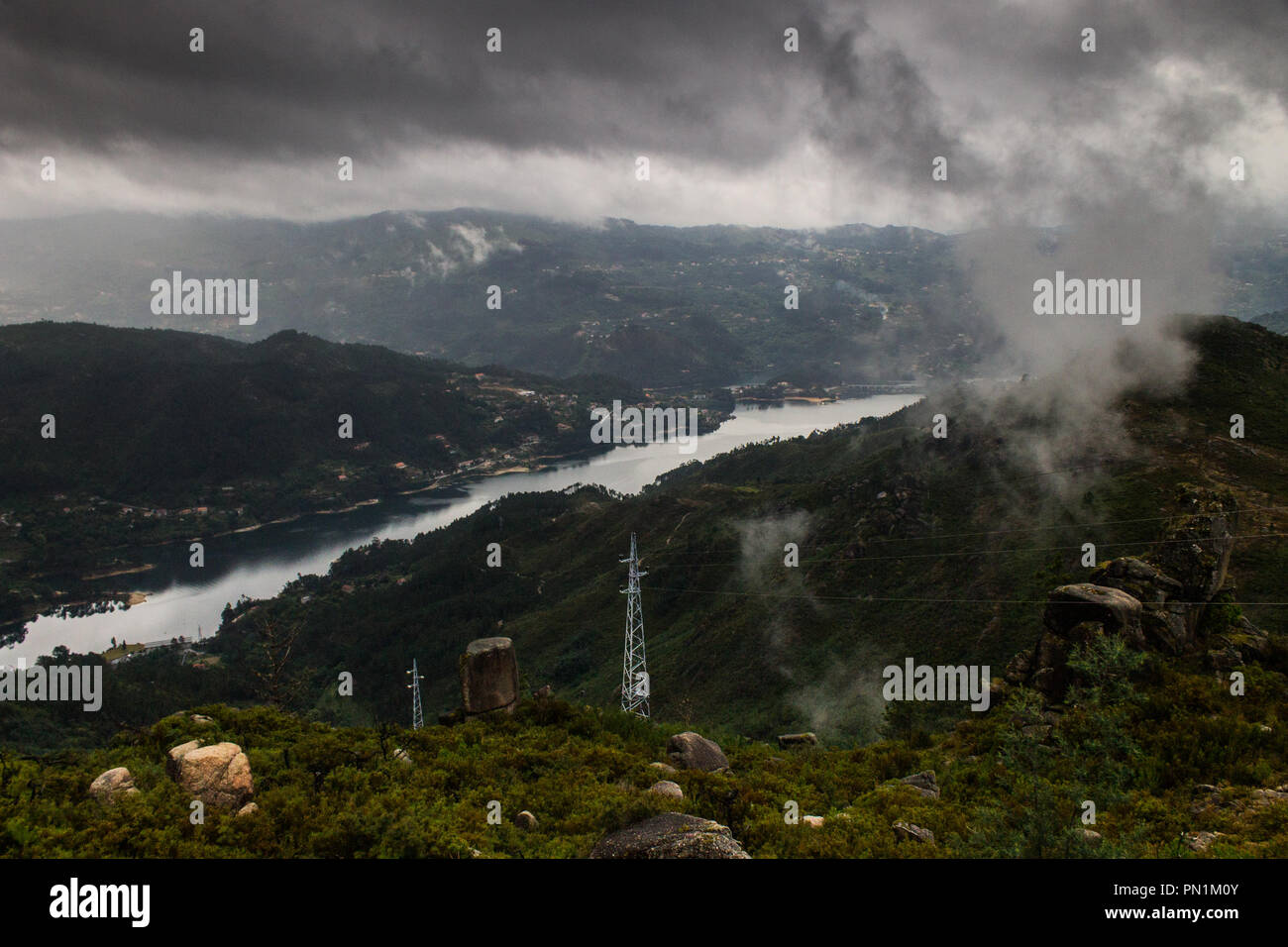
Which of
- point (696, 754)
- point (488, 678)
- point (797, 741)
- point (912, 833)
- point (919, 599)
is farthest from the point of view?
point (919, 599)

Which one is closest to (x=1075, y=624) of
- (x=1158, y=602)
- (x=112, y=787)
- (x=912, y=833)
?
(x=1158, y=602)

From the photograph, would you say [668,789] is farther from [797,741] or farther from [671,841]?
[797,741]

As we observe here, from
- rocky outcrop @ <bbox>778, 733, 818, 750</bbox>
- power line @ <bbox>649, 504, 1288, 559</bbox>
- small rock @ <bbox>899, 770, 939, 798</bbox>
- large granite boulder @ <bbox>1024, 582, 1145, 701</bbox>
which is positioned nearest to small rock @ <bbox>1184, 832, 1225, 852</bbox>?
small rock @ <bbox>899, 770, 939, 798</bbox>

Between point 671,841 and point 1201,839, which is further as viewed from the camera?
point 1201,839

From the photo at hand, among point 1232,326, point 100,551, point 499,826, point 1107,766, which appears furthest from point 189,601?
point 1232,326

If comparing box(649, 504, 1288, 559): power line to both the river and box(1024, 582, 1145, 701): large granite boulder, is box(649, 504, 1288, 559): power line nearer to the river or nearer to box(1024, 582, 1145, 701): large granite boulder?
box(1024, 582, 1145, 701): large granite boulder

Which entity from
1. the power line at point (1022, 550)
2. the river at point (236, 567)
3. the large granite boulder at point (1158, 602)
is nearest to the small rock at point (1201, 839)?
the large granite boulder at point (1158, 602)

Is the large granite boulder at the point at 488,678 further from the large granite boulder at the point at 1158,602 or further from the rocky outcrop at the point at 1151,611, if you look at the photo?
the large granite boulder at the point at 1158,602
